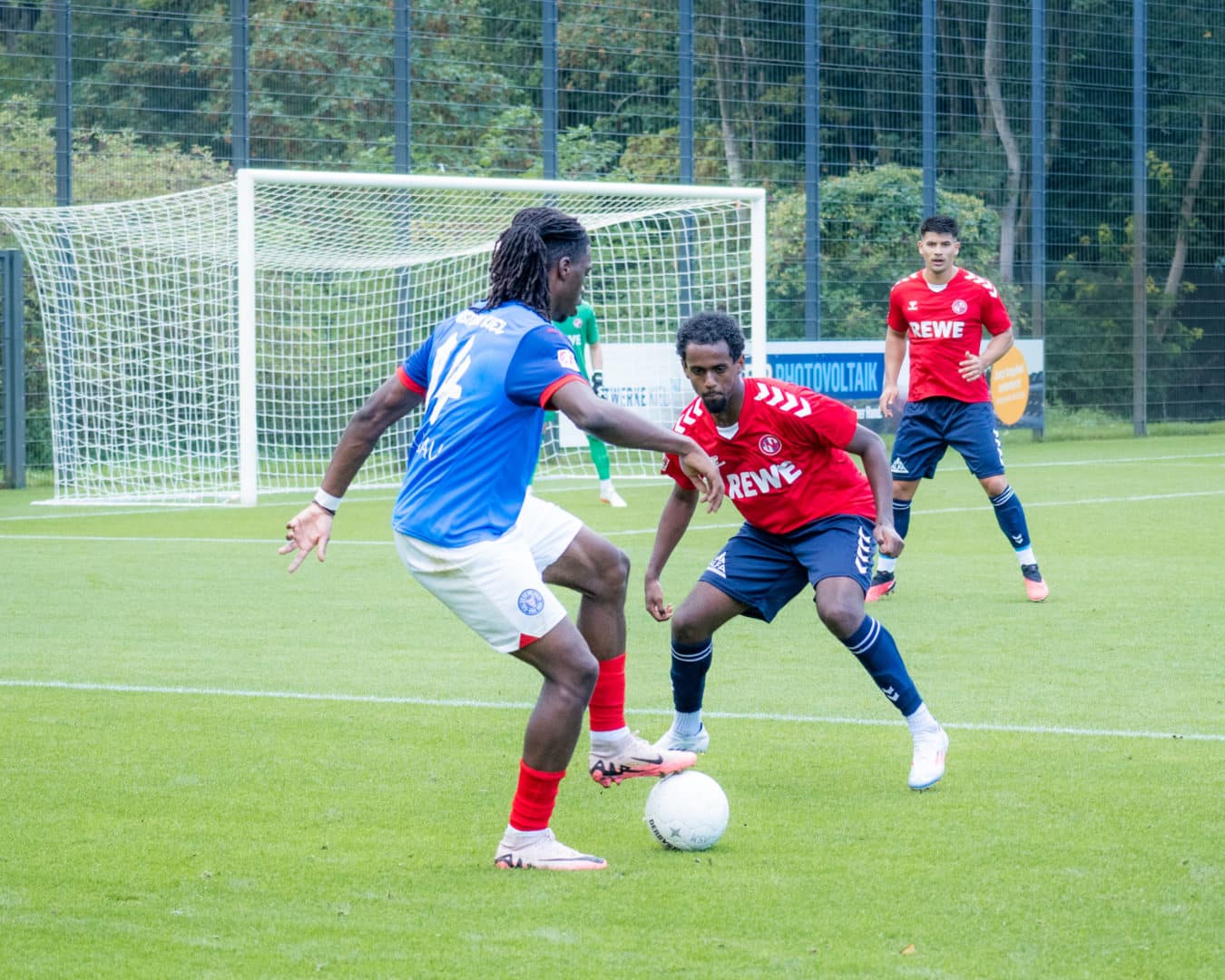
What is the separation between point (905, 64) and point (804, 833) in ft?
67.4

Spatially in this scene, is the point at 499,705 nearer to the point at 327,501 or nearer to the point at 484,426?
the point at 327,501

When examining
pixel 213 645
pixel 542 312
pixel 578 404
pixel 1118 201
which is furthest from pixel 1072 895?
pixel 1118 201

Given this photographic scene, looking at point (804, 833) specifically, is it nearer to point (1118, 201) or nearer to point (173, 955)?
point (173, 955)

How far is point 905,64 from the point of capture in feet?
79.0

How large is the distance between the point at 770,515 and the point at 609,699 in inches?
36.2

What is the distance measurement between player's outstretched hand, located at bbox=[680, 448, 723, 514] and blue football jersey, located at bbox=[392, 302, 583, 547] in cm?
35

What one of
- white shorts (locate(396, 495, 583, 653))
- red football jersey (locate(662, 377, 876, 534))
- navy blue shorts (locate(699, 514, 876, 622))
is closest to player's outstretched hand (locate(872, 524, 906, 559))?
navy blue shorts (locate(699, 514, 876, 622))

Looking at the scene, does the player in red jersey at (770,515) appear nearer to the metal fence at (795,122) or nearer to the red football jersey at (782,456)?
the red football jersey at (782,456)

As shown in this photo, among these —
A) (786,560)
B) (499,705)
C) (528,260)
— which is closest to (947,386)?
(499,705)

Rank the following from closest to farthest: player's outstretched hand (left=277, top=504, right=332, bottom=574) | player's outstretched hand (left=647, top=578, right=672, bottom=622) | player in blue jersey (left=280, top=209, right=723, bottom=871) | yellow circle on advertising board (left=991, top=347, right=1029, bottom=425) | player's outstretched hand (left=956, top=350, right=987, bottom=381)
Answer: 1. player in blue jersey (left=280, top=209, right=723, bottom=871)
2. player's outstretched hand (left=277, top=504, right=332, bottom=574)
3. player's outstretched hand (left=647, top=578, right=672, bottom=622)
4. player's outstretched hand (left=956, top=350, right=987, bottom=381)
5. yellow circle on advertising board (left=991, top=347, right=1029, bottom=425)

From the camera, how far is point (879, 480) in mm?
5734

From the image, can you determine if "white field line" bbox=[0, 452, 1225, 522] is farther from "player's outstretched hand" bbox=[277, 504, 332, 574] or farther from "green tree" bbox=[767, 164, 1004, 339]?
"player's outstretched hand" bbox=[277, 504, 332, 574]

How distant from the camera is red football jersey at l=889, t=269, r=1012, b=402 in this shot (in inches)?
402

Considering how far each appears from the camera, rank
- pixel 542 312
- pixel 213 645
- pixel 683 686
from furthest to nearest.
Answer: pixel 213 645
pixel 683 686
pixel 542 312
